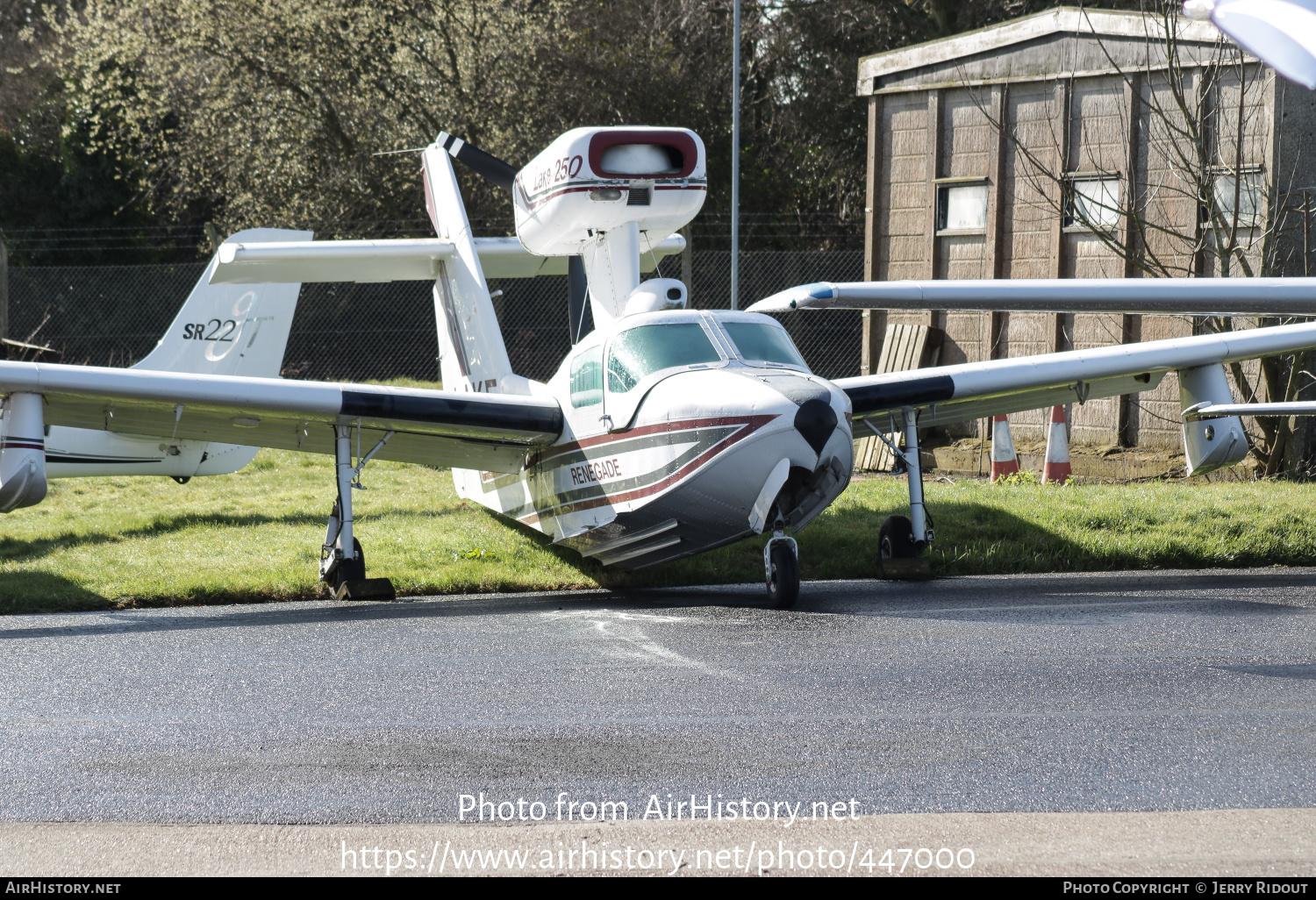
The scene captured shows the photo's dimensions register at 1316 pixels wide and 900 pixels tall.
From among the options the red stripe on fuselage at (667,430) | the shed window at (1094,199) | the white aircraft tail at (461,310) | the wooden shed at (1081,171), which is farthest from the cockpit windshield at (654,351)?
the shed window at (1094,199)

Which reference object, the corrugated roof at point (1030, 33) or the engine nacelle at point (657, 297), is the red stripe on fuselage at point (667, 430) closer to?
the engine nacelle at point (657, 297)

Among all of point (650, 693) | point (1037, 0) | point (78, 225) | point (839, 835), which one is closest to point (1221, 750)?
point (839, 835)

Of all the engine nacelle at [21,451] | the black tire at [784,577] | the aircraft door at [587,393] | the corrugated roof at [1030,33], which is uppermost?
the corrugated roof at [1030,33]

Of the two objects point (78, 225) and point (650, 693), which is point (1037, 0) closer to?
point (78, 225)

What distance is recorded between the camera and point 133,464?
1362 centimetres

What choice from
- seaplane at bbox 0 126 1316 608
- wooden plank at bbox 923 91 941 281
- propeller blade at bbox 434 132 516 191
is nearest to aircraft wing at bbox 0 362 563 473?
seaplane at bbox 0 126 1316 608

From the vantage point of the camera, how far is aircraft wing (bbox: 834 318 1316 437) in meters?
10.1

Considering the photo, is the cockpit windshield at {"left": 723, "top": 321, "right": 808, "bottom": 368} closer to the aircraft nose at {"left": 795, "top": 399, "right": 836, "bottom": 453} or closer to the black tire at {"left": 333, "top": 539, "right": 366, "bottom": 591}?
the aircraft nose at {"left": 795, "top": 399, "right": 836, "bottom": 453}

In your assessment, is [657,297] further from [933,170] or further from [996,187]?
[933,170]

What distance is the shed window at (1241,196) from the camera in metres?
14.3

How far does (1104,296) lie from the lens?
3.39 metres

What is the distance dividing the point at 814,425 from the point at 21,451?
19.1 ft

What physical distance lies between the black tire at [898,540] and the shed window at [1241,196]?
22.9 feet

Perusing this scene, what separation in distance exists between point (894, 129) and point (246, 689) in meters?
13.5
